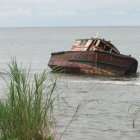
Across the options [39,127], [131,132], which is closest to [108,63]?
[131,132]

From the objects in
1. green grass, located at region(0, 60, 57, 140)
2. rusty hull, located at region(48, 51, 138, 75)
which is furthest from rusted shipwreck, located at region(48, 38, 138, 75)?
green grass, located at region(0, 60, 57, 140)

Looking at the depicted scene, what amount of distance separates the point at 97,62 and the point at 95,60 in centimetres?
29

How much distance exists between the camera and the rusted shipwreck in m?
31.5

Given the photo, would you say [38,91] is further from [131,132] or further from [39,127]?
[131,132]

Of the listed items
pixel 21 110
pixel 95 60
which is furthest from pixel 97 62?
pixel 21 110

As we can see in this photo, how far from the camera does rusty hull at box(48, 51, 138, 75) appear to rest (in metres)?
31.4

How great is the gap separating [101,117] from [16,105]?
8639mm

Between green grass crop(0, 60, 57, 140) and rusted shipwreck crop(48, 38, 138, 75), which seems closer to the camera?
green grass crop(0, 60, 57, 140)

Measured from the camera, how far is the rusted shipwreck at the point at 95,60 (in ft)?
103

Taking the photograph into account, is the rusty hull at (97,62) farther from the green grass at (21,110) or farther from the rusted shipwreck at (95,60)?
the green grass at (21,110)

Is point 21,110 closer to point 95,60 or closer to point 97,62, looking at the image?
point 95,60

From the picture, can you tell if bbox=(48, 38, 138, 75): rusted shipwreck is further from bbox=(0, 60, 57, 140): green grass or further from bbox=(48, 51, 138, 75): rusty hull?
bbox=(0, 60, 57, 140): green grass

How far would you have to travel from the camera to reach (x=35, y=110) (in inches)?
328

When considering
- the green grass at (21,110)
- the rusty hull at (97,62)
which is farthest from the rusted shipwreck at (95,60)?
the green grass at (21,110)
